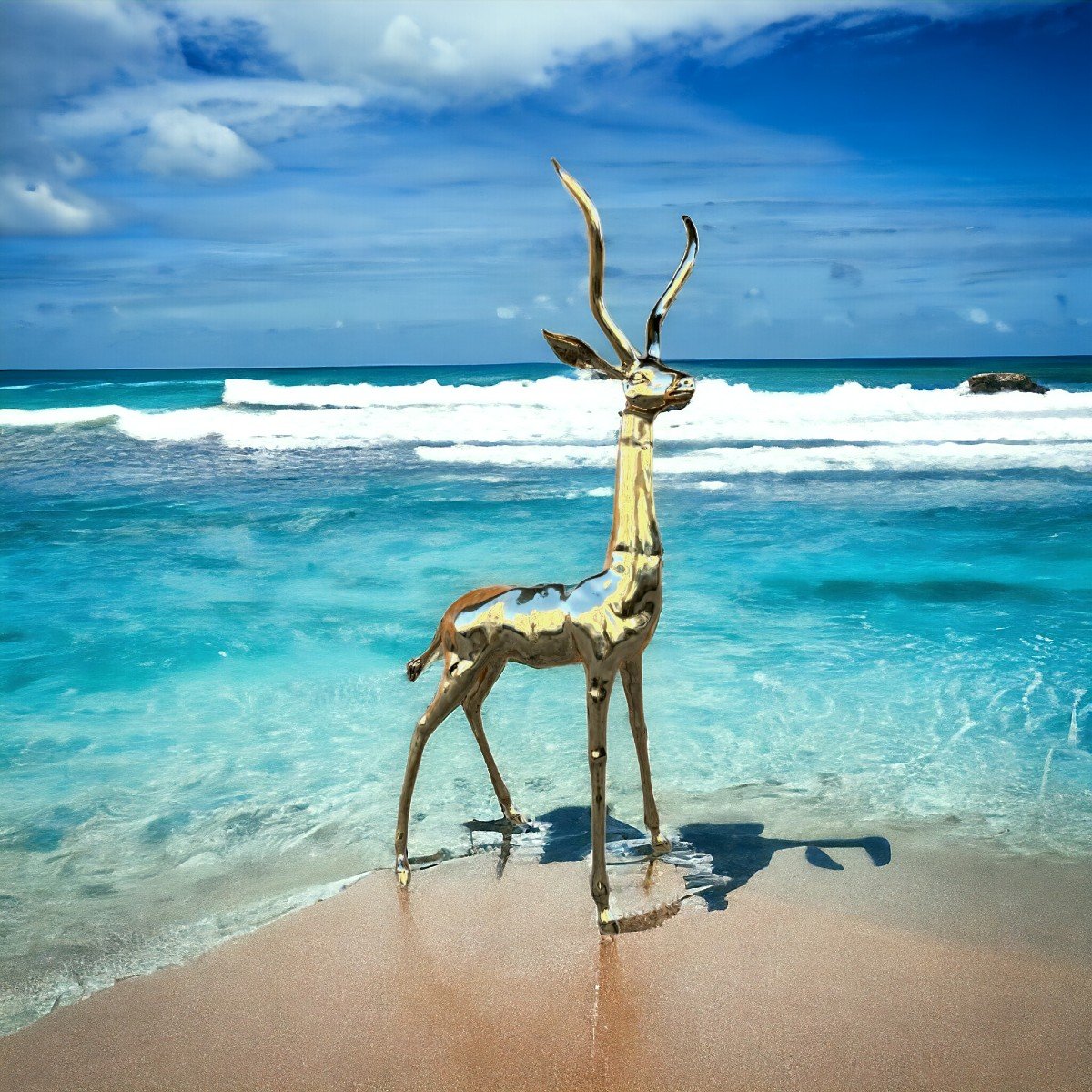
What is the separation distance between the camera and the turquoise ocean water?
4.14m

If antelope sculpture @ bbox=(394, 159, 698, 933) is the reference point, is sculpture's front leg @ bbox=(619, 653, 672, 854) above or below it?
below

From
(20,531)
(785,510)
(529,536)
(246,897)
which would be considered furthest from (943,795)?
(20,531)

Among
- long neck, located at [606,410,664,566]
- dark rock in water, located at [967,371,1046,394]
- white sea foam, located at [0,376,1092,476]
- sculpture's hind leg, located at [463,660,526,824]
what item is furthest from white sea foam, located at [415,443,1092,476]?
dark rock in water, located at [967,371,1046,394]

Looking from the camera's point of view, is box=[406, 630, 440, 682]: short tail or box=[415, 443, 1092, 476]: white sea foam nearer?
box=[406, 630, 440, 682]: short tail

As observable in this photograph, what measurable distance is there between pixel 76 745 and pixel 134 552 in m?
5.16

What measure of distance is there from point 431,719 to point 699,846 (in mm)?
1156

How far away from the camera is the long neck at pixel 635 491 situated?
3143 mm

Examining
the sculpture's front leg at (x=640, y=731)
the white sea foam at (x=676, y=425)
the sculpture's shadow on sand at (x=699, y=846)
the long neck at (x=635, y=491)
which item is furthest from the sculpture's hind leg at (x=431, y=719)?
the white sea foam at (x=676, y=425)

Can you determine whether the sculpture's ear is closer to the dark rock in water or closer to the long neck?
the long neck

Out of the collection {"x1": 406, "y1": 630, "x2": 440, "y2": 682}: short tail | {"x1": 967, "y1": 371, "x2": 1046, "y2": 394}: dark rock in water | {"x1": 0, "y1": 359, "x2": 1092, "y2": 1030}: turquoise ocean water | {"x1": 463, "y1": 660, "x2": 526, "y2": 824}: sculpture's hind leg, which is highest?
{"x1": 967, "y1": 371, "x2": 1046, "y2": 394}: dark rock in water

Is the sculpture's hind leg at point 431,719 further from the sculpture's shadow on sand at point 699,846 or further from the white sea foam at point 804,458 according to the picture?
the white sea foam at point 804,458

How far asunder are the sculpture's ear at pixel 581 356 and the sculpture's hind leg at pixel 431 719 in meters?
1.04

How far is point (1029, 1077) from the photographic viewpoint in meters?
2.61

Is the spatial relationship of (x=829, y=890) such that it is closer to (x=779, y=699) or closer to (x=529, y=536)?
(x=779, y=699)
